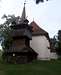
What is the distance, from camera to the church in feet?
128

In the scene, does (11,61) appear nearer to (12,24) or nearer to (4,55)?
(4,55)

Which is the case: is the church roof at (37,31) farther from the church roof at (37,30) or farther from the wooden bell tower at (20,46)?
the wooden bell tower at (20,46)

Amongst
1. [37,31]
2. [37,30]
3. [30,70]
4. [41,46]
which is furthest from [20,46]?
[30,70]

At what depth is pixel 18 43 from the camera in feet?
136

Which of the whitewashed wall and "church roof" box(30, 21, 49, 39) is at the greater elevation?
"church roof" box(30, 21, 49, 39)

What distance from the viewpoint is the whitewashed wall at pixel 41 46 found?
4600 cm

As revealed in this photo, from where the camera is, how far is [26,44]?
41.9 metres

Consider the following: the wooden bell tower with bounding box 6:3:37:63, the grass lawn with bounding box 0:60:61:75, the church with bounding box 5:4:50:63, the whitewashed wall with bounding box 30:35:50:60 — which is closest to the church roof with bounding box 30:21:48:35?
the church with bounding box 5:4:50:63

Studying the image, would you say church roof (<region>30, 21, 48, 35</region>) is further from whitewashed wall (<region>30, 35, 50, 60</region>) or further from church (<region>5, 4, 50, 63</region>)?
whitewashed wall (<region>30, 35, 50, 60</region>)

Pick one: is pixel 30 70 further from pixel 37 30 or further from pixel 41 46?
pixel 37 30

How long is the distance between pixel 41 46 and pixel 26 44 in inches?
225

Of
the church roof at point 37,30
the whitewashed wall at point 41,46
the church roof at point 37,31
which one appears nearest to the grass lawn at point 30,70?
the whitewashed wall at point 41,46

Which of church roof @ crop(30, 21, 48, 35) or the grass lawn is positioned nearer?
the grass lawn

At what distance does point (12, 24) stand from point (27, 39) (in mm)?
5691
